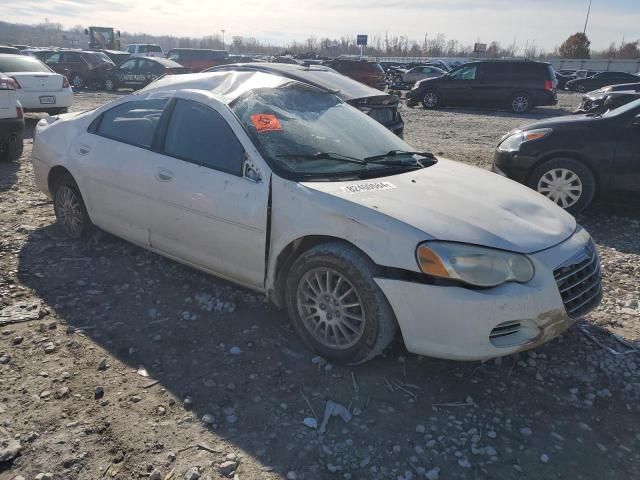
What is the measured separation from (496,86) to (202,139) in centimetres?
1712

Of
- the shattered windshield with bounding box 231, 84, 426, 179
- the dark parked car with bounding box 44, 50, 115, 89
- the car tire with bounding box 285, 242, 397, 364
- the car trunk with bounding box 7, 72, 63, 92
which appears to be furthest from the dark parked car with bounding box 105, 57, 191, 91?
the car tire with bounding box 285, 242, 397, 364

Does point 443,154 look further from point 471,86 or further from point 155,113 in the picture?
point 471,86

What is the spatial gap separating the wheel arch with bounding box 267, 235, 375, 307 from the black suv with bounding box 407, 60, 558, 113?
1735 cm

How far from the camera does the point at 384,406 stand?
2816 mm

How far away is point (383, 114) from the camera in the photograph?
766 centimetres

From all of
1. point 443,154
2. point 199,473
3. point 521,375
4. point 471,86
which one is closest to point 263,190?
point 199,473

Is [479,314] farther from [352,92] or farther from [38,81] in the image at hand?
[38,81]

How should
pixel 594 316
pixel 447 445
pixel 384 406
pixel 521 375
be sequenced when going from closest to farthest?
1. pixel 447 445
2. pixel 384 406
3. pixel 521 375
4. pixel 594 316

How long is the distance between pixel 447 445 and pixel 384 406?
0.40 meters

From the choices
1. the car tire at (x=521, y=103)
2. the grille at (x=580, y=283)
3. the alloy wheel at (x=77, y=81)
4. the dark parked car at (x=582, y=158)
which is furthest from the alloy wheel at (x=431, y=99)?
the grille at (x=580, y=283)

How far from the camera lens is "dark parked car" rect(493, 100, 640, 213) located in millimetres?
5688

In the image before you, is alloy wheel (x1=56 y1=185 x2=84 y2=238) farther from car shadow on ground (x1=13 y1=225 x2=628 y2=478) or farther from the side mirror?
the side mirror

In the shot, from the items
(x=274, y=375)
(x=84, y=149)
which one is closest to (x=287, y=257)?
(x=274, y=375)

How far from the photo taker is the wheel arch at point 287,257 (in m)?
3.15
